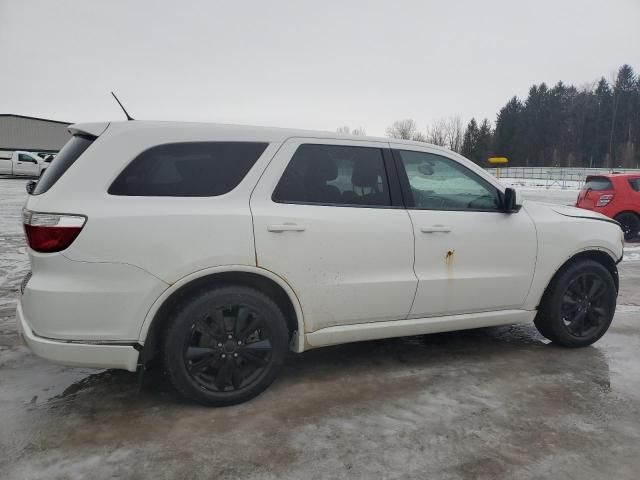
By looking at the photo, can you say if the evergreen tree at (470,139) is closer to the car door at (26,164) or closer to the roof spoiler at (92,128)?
the car door at (26,164)

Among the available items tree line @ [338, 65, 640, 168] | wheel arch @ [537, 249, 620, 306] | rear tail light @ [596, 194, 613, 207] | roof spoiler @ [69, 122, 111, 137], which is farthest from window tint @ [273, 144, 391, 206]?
tree line @ [338, 65, 640, 168]

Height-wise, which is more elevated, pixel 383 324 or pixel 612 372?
pixel 383 324

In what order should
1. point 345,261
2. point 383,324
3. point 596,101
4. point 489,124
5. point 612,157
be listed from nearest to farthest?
point 345,261 < point 383,324 < point 612,157 < point 596,101 < point 489,124

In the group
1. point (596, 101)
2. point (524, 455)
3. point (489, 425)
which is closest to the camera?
point (524, 455)

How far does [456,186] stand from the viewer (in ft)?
12.6

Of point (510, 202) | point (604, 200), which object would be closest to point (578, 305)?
point (510, 202)

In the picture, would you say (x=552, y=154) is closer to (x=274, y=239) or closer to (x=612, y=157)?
(x=612, y=157)

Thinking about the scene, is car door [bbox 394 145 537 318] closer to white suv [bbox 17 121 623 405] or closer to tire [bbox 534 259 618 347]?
white suv [bbox 17 121 623 405]

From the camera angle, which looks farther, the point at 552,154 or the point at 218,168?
the point at 552,154

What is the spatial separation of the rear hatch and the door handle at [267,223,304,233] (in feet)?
31.4

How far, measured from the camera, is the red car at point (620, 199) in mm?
10500

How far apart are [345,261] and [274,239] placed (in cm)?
52

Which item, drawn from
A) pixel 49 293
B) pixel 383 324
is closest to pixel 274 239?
pixel 383 324

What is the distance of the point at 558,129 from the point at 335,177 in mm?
100640
